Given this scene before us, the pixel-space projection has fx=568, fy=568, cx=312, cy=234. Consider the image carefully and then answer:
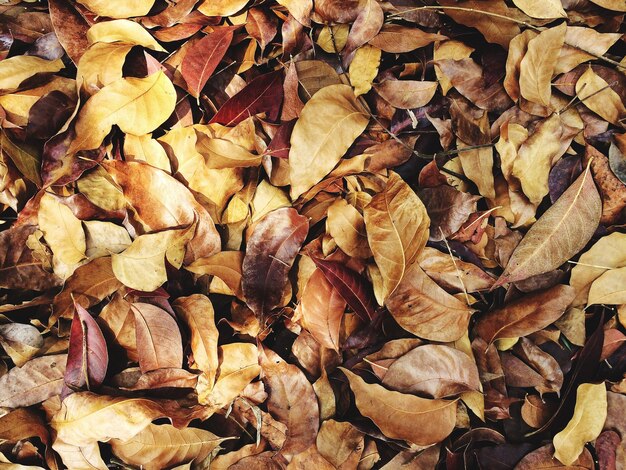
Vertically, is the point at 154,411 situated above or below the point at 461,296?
below

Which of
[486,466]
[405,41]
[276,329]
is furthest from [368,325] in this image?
[405,41]

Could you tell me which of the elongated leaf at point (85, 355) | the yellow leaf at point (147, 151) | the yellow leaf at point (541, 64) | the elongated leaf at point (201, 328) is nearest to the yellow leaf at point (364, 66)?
the yellow leaf at point (541, 64)

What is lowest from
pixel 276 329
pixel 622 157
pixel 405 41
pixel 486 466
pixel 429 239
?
pixel 486 466

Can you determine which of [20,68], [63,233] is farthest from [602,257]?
[20,68]

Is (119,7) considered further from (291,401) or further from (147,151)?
(291,401)

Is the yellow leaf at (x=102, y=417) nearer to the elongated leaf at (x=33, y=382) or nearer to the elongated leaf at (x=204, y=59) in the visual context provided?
the elongated leaf at (x=33, y=382)

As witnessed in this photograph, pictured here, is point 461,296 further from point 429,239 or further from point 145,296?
point 145,296
